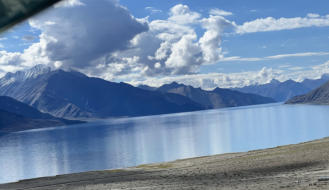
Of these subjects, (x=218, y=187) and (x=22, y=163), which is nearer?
(x=218, y=187)

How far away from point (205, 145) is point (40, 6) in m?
106

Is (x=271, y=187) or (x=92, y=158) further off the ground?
(x=92, y=158)

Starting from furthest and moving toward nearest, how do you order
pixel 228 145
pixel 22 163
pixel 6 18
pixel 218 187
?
pixel 228 145, pixel 22 163, pixel 218 187, pixel 6 18

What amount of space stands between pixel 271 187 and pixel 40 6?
58.9ft

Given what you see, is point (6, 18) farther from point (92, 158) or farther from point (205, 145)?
point (205, 145)

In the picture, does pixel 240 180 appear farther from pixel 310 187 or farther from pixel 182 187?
pixel 310 187

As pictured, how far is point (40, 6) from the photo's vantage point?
1993 mm

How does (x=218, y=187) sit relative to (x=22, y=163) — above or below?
below

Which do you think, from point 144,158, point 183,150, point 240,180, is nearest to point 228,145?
point 183,150

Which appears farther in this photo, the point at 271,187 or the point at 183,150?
the point at 183,150

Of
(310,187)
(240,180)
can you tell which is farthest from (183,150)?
(310,187)

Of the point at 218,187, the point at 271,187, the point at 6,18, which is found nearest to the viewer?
the point at 6,18

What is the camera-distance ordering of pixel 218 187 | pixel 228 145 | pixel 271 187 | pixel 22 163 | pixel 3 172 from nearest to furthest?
pixel 271 187 < pixel 218 187 < pixel 3 172 < pixel 22 163 < pixel 228 145

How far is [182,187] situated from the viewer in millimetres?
21859
